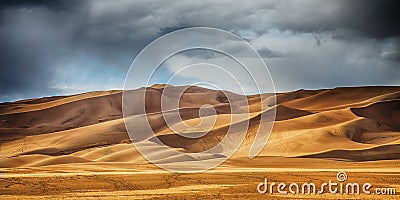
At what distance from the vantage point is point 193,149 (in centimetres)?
7075

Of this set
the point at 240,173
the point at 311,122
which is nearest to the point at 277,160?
the point at 240,173

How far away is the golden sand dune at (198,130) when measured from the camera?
204 feet

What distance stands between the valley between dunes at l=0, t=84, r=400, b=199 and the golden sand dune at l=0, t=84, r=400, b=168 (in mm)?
160

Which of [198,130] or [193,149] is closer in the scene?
[193,149]
